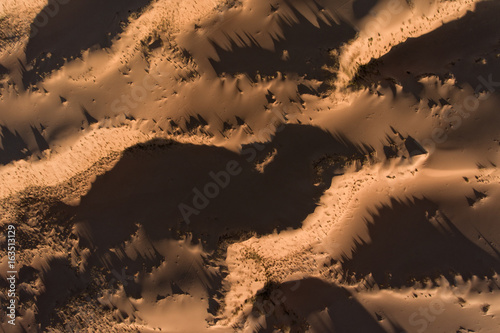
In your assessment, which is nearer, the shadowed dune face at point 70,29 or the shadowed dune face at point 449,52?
the shadowed dune face at point 70,29

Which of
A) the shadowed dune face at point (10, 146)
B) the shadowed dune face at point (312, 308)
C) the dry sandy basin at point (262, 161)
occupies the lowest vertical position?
the shadowed dune face at point (312, 308)

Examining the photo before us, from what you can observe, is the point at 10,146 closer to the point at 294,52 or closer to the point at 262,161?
the point at 262,161

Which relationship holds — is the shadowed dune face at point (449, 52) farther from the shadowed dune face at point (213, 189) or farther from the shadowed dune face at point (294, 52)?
the shadowed dune face at point (213, 189)

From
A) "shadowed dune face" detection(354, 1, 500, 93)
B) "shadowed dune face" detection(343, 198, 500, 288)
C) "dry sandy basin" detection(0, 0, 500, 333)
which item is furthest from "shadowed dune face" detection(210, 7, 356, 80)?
"shadowed dune face" detection(343, 198, 500, 288)

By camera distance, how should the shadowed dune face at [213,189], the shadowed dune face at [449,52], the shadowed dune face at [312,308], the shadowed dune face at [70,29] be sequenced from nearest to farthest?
the shadowed dune face at [213,189] < the shadowed dune face at [70,29] < the shadowed dune face at [449,52] < the shadowed dune face at [312,308]

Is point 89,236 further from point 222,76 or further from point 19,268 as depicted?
point 222,76

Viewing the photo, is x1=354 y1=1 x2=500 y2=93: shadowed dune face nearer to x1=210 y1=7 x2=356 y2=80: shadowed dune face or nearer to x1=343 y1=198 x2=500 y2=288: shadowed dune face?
x1=210 y1=7 x2=356 y2=80: shadowed dune face

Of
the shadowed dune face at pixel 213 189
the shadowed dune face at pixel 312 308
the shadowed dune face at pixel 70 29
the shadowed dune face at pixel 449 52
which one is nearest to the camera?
the shadowed dune face at pixel 213 189

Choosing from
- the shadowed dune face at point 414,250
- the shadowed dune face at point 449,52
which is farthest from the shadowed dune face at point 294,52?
the shadowed dune face at point 414,250
